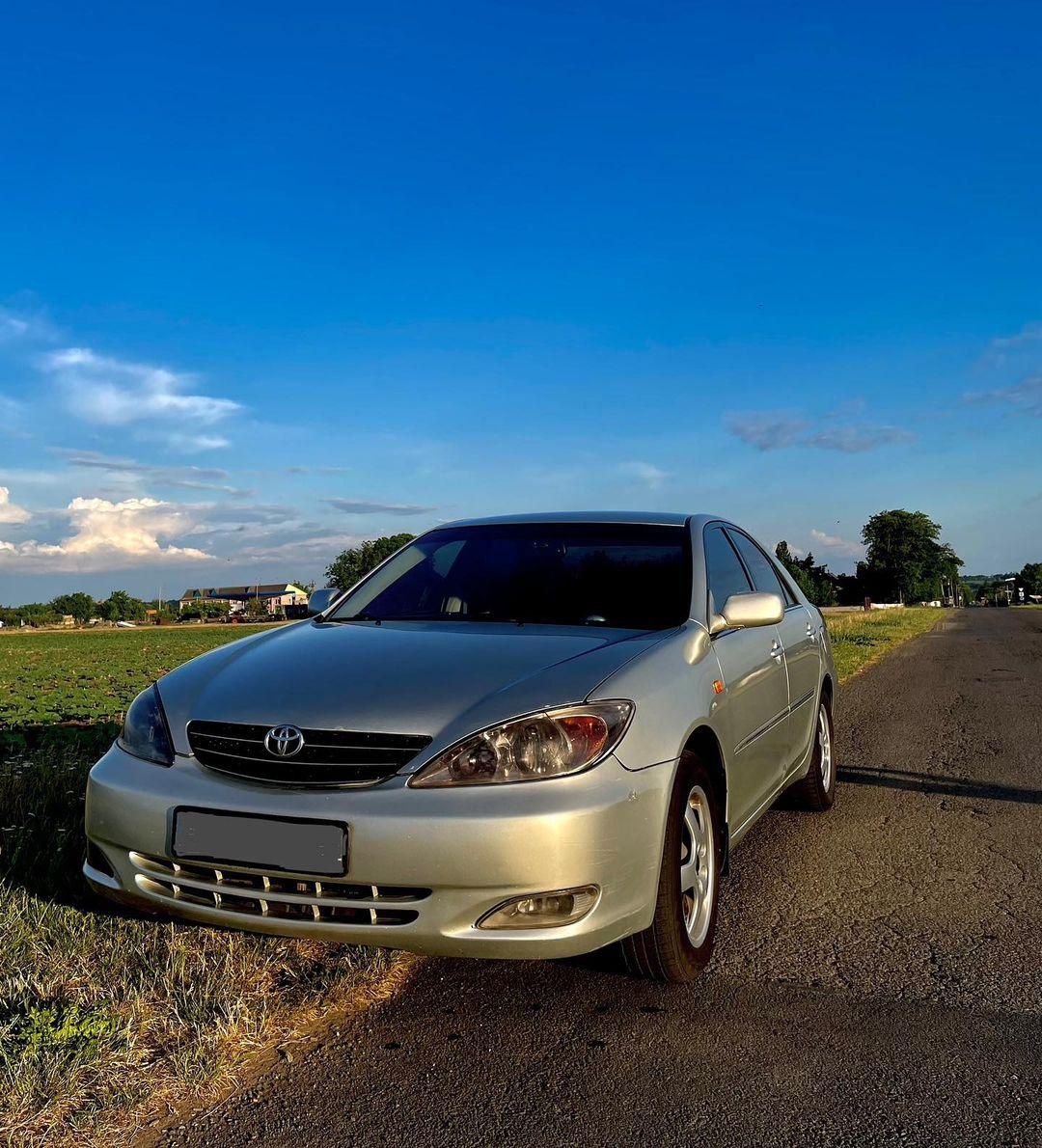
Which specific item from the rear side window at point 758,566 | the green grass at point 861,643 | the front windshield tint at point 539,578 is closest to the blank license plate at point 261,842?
the front windshield tint at point 539,578

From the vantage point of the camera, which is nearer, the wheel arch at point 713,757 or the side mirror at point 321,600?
the wheel arch at point 713,757

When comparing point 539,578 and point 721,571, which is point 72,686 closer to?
point 539,578

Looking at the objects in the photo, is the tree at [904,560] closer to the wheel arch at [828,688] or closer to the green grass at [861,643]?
the green grass at [861,643]

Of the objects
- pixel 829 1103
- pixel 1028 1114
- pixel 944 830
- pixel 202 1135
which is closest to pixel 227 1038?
pixel 202 1135

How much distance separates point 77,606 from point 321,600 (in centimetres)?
Answer: 14388

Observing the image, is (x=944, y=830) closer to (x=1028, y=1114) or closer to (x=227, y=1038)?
(x=1028, y=1114)

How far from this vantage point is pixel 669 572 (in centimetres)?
399

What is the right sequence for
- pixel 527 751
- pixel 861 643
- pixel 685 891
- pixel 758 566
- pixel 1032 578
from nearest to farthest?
pixel 527 751, pixel 685 891, pixel 758 566, pixel 861 643, pixel 1032 578

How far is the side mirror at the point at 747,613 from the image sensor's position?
12.2ft

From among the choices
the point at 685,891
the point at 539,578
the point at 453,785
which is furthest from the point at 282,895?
the point at 539,578

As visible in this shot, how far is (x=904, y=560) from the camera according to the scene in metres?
120

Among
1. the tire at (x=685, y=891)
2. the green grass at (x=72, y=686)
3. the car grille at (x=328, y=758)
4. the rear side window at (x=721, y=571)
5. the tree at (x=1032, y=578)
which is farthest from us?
the tree at (x=1032, y=578)

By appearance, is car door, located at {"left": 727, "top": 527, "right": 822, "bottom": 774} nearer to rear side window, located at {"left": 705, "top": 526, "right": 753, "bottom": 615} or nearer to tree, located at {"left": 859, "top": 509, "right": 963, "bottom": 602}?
rear side window, located at {"left": 705, "top": 526, "right": 753, "bottom": 615}

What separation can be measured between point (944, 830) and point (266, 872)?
3.84 metres
